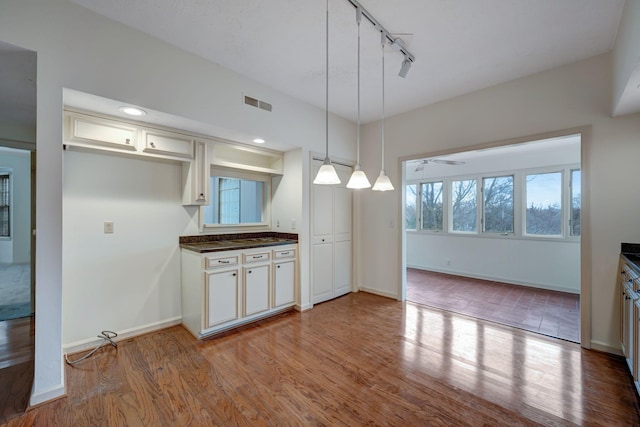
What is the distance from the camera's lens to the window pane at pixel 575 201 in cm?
446

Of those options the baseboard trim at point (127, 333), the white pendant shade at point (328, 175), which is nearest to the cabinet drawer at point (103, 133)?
the baseboard trim at point (127, 333)

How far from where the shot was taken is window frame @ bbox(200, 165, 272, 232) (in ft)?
11.0

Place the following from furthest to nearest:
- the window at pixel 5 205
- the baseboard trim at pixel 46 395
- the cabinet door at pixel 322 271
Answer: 1. the window at pixel 5 205
2. the cabinet door at pixel 322 271
3. the baseboard trim at pixel 46 395

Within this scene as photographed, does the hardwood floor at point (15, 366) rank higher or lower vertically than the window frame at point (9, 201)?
lower

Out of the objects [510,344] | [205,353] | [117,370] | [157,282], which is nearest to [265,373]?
[205,353]

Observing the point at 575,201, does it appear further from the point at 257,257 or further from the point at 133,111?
the point at 133,111

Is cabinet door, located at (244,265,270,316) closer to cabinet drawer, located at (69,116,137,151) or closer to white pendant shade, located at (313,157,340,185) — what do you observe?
white pendant shade, located at (313,157,340,185)

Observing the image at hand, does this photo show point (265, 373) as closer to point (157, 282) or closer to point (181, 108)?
point (157, 282)

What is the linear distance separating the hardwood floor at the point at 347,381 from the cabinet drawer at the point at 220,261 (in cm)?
78

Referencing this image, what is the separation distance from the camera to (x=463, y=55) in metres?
2.58

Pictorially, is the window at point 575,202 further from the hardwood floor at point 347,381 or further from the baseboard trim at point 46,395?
the baseboard trim at point 46,395

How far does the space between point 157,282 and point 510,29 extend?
4.25 metres

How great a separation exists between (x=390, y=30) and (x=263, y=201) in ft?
8.84

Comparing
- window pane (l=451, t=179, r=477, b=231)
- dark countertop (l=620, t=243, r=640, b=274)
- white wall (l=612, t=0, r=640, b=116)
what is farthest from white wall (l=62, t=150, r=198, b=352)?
window pane (l=451, t=179, r=477, b=231)
